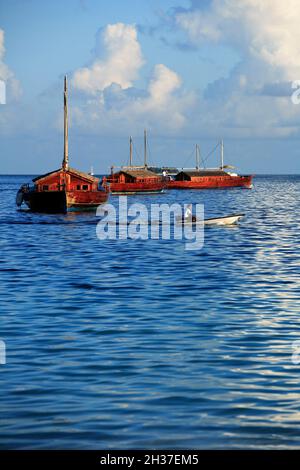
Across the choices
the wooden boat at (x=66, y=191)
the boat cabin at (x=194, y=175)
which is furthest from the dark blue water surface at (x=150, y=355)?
the boat cabin at (x=194, y=175)

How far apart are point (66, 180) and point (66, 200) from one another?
3435 mm

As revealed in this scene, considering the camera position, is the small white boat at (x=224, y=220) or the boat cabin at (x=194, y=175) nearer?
the small white boat at (x=224, y=220)

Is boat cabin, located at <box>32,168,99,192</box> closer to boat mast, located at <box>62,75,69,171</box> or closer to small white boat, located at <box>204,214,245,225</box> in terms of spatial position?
boat mast, located at <box>62,75,69,171</box>

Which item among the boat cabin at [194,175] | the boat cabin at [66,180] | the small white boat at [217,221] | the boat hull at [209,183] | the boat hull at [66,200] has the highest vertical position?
the boat cabin at [194,175]

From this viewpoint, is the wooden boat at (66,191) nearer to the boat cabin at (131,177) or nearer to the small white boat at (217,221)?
the small white boat at (217,221)

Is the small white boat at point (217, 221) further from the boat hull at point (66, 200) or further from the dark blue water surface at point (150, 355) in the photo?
the boat hull at point (66, 200)

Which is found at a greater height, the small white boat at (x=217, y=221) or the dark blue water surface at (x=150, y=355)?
the small white boat at (x=217, y=221)

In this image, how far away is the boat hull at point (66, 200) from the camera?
69.1 metres

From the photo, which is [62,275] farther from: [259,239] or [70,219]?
[70,219]

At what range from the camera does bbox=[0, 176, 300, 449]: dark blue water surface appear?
11.4 metres

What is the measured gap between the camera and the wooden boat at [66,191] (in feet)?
228

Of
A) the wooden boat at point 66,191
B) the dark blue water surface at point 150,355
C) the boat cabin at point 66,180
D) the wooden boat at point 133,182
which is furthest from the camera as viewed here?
the wooden boat at point 133,182

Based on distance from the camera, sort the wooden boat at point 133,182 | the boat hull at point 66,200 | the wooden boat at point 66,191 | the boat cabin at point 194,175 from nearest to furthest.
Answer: the boat hull at point 66,200, the wooden boat at point 66,191, the wooden boat at point 133,182, the boat cabin at point 194,175

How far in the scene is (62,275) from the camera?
2919 centimetres
